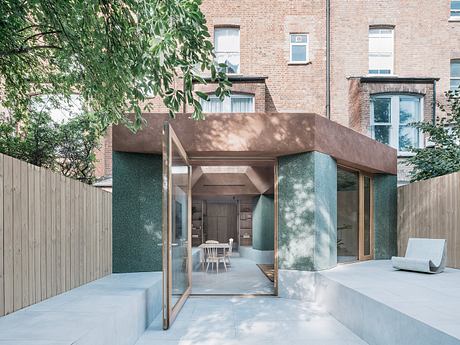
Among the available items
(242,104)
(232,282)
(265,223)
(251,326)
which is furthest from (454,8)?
(251,326)

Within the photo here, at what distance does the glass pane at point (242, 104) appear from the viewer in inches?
489

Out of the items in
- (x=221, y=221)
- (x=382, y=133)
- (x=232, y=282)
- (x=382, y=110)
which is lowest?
(x=232, y=282)

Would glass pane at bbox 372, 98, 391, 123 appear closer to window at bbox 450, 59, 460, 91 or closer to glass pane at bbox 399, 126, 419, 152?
glass pane at bbox 399, 126, 419, 152

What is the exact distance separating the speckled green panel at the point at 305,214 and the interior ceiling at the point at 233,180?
11.3 ft

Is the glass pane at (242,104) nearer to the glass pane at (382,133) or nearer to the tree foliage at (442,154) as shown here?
the glass pane at (382,133)

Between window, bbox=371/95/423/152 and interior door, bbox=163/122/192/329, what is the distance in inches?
301

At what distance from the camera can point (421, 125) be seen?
1007cm

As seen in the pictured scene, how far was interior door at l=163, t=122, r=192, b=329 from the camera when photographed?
5.20 meters

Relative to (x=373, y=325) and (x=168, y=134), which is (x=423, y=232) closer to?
(x=373, y=325)

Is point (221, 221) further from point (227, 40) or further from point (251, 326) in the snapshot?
point (251, 326)

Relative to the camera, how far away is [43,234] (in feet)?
15.0

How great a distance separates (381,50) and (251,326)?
36.4 feet

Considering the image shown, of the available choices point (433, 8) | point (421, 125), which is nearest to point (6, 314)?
point (421, 125)

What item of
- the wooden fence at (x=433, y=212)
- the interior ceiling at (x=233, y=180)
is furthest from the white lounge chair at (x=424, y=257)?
the interior ceiling at (x=233, y=180)
